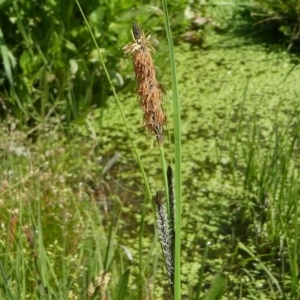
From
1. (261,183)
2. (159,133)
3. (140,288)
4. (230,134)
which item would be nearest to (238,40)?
(230,134)

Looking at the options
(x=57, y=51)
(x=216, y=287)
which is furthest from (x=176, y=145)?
(x=57, y=51)

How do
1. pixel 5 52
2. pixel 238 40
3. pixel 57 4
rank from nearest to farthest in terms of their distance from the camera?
1. pixel 5 52
2. pixel 57 4
3. pixel 238 40

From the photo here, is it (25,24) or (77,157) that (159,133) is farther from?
(25,24)

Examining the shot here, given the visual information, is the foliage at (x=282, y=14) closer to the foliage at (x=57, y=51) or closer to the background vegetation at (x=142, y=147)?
the background vegetation at (x=142, y=147)

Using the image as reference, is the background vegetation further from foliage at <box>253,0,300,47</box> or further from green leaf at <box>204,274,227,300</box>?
green leaf at <box>204,274,227,300</box>

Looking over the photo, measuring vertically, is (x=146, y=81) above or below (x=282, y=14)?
above

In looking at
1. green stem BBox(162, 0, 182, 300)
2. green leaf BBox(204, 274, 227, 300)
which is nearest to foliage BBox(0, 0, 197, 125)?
green leaf BBox(204, 274, 227, 300)

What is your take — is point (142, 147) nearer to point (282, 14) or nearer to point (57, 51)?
point (57, 51)
